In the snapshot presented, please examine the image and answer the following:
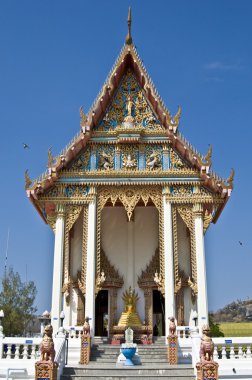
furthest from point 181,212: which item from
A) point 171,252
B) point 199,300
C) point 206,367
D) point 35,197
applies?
point 206,367

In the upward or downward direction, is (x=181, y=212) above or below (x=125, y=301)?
above

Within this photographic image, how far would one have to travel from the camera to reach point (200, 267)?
11.6 meters

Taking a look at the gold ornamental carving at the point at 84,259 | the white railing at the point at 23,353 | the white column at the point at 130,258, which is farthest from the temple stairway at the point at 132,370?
the white column at the point at 130,258

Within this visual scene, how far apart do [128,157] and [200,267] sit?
3.42 metres

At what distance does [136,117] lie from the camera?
1304 centimetres

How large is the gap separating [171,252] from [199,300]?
4.35ft

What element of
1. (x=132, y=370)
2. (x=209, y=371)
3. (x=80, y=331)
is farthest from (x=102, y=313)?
(x=209, y=371)

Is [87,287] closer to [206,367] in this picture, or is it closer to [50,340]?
[50,340]

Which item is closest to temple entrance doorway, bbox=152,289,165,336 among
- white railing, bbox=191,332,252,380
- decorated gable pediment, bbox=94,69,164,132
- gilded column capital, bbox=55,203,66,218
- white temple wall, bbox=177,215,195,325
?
white temple wall, bbox=177,215,195,325

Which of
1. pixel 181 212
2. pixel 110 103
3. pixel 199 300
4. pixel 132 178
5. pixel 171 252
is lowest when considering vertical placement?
pixel 199 300

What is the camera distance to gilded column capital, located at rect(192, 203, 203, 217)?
475 inches

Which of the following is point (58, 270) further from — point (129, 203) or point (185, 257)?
point (185, 257)

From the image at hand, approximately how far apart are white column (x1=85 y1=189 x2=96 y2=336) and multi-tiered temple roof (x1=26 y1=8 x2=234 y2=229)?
540 mm

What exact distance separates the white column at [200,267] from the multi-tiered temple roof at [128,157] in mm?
321
